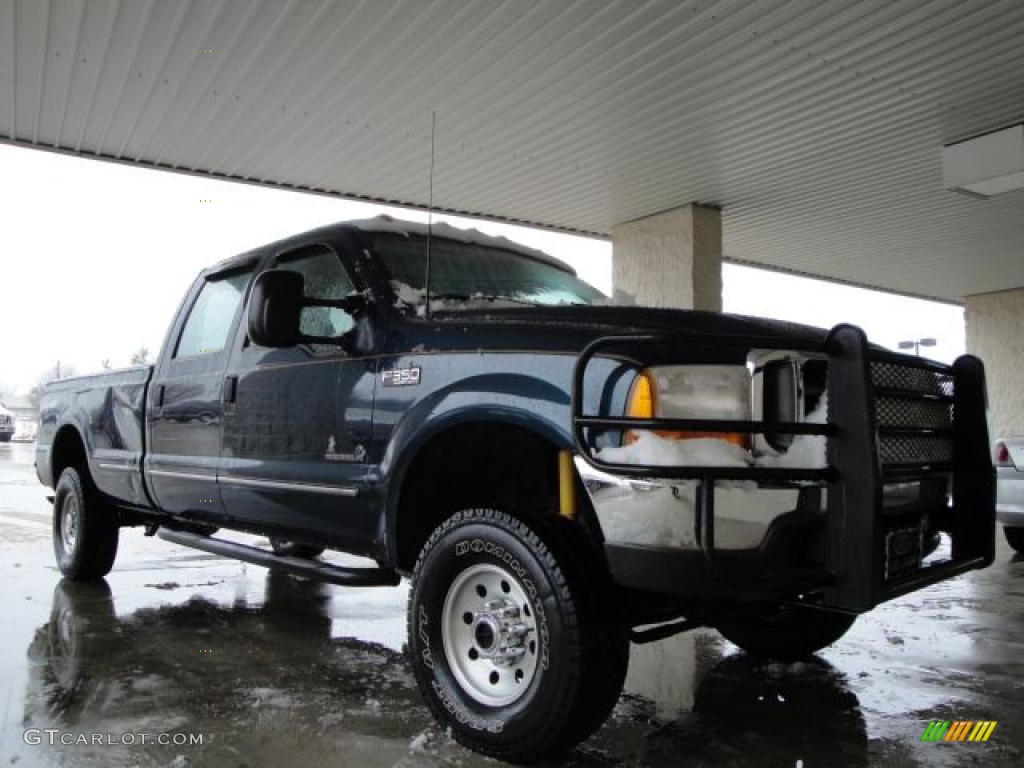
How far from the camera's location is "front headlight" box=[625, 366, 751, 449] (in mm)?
2650

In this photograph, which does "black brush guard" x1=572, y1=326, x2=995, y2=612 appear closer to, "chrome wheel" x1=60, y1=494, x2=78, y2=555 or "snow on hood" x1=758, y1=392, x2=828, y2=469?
"snow on hood" x1=758, y1=392, x2=828, y2=469

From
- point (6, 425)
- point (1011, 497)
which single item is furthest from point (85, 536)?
point (6, 425)

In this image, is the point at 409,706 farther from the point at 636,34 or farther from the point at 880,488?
the point at 636,34

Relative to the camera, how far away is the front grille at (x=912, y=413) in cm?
287

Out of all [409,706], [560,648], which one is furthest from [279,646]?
[560,648]

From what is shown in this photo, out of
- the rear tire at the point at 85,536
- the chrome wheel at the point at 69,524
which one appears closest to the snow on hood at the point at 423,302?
the rear tire at the point at 85,536

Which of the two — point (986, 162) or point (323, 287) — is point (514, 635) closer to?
point (323, 287)

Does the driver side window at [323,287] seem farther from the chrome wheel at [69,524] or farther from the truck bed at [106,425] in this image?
the chrome wheel at [69,524]

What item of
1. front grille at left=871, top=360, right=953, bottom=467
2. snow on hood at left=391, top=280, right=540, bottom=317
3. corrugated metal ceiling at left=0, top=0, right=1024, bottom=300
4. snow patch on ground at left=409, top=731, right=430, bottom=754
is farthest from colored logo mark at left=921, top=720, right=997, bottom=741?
corrugated metal ceiling at left=0, top=0, right=1024, bottom=300

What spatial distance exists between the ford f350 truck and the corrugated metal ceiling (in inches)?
176

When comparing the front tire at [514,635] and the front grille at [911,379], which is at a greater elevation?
the front grille at [911,379]

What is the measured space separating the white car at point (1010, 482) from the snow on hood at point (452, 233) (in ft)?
16.4

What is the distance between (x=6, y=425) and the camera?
95.9 feet

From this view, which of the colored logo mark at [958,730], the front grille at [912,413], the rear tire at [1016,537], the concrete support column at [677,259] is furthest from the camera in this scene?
the concrete support column at [677,259]
